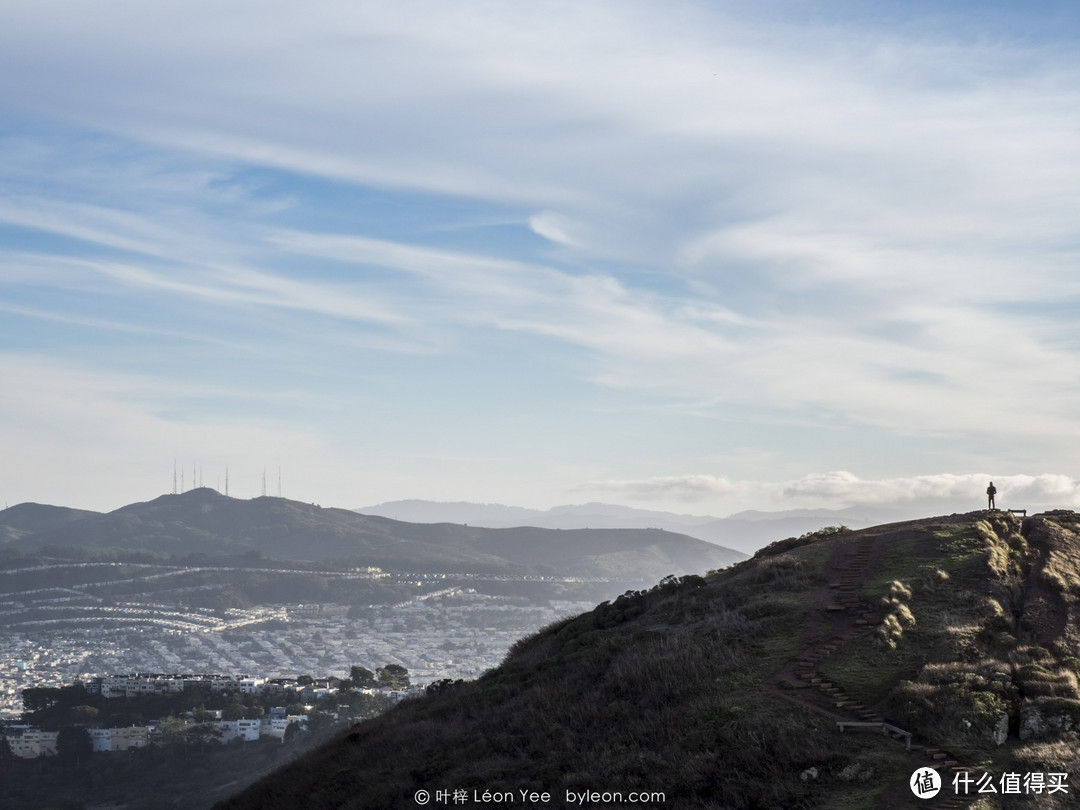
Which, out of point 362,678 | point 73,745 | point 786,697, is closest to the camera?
point 786,697

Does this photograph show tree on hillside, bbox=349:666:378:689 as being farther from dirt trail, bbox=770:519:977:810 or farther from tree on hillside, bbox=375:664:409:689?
dirt trail, bbox=770:519:977:810

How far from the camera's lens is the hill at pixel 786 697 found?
829 inches

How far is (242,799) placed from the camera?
105 feet

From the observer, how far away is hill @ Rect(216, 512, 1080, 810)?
69.1 feet

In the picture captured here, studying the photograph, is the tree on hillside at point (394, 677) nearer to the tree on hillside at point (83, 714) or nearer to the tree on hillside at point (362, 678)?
the tree on hillside at point (362, 678)

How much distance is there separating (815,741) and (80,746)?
77364mm

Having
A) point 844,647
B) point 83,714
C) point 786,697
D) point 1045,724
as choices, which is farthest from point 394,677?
point 1045,724

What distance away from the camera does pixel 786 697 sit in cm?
2475

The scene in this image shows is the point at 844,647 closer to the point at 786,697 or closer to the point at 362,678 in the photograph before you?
the point at 786,697

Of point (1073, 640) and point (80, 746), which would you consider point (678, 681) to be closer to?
point (1073, 640)

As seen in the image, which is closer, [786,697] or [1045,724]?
[1045,724]

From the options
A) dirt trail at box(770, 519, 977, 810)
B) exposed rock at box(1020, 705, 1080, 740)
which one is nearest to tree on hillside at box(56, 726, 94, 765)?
dirt trail at box(770, 519, 977, 810)

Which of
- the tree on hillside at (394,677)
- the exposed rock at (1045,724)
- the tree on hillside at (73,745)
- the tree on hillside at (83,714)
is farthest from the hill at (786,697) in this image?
the tree on hillside at (83,714)

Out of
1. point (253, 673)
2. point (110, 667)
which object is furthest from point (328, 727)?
point (110, 667)
